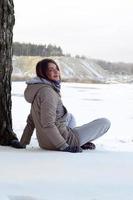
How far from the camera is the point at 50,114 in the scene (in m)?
3.71

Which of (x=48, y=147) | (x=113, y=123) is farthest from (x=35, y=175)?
(x=113, y=123)

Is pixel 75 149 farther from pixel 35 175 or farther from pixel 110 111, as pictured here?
pixel 110 111

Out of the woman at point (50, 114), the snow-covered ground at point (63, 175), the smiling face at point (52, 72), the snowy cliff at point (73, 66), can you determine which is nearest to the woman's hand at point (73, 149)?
the woman at point (50, 114)

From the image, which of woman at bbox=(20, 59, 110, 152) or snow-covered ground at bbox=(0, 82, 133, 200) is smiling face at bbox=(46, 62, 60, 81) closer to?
woman at bbox=(20, 59, 110, 152)

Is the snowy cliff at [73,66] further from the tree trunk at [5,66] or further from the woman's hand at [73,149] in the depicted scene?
the woman's hand at [73,149]

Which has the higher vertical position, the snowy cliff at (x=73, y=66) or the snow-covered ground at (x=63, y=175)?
the snow-covered ground at (x=63, y=175)

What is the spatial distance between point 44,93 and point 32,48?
60299mm

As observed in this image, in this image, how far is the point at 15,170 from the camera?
9.97 ft

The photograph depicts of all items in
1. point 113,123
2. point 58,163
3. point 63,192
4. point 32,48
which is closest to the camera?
point 63,192

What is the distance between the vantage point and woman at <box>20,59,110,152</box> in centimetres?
372

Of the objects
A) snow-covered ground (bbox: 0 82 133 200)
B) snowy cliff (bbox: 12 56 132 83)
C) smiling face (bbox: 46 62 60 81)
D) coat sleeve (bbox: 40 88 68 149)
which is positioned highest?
smiling face (bbox: 46 62 60 81)

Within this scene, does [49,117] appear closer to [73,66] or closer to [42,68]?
[42,68]

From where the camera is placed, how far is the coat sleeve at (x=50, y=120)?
12.2 ft

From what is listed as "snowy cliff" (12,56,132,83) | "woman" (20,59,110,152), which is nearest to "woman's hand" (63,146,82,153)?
"woman" (20,59,110,152)
